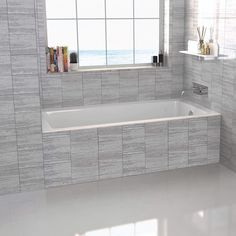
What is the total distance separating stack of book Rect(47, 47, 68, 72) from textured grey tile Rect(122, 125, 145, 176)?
1162 millimetres

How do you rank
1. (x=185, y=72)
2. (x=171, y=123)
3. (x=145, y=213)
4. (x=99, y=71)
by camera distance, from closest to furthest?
(x=145, y=213)
(x=171, y=123)
(x=99, y=71)
(x=185, y=72)

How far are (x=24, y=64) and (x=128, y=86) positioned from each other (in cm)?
156

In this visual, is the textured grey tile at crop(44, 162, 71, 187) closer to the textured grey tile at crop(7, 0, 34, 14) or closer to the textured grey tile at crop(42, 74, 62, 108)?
the textured grey tile at crop(42, 74, 62, 108)

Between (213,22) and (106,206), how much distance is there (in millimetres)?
2123

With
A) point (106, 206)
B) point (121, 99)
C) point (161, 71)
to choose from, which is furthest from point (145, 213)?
point (161, 71)

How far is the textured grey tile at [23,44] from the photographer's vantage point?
121 inches

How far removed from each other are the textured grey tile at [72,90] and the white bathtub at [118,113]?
11 centimetres

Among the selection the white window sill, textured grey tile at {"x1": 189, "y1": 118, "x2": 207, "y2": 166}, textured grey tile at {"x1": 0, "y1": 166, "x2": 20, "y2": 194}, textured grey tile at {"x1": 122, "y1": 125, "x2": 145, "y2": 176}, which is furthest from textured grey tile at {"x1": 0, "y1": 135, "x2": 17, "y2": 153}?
textured grey tile at {"x1": 189, "y1": 118, "x2": 207, "y2": 166}

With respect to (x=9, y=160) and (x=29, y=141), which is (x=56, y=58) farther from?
(x=9, y=160)

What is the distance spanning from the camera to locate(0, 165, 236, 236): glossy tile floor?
8.90 feet

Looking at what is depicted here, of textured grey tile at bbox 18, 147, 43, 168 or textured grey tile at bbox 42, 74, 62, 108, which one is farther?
textured grey tile at bbox 42, 74, 62, 108

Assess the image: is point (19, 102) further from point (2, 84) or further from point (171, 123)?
point (171, 123)

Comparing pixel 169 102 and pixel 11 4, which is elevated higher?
pixel 11 4

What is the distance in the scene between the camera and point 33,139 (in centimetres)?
330
